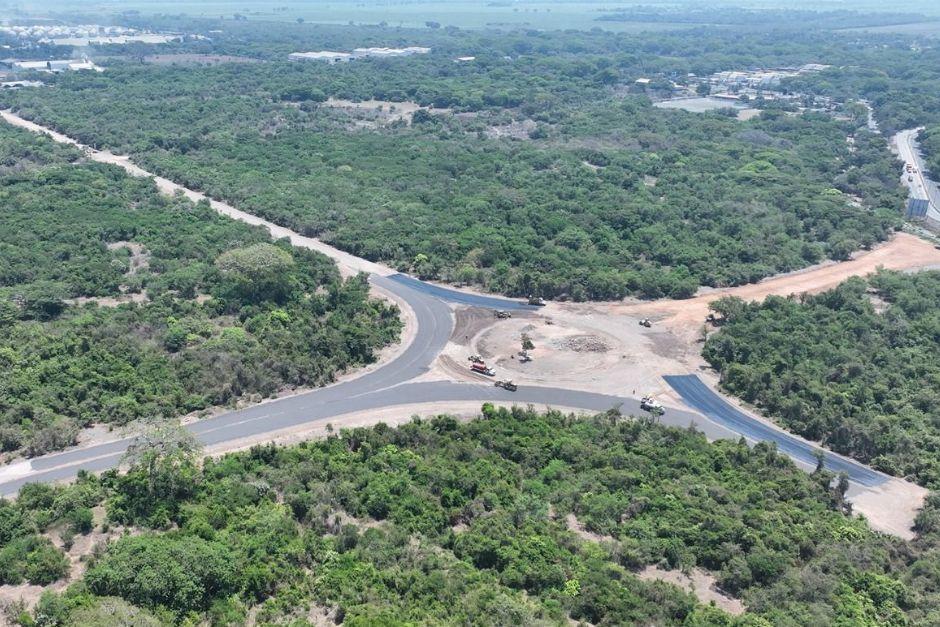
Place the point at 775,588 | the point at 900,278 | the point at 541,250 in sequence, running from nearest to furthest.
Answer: the point at 775,588, the point at 900,278, the point at 541,250

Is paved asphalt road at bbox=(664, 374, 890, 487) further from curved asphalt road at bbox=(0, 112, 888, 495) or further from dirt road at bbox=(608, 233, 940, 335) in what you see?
dirt road at bbox=(608, 233, 940, 335)

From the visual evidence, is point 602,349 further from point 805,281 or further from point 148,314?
point 148,314

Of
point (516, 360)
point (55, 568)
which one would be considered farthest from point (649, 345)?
point (55, 568)

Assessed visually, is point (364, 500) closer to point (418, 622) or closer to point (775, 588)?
point (418, 622)

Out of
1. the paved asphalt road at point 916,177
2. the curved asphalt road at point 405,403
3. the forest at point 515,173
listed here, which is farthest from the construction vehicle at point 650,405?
the paved asphalt road at point 916,177

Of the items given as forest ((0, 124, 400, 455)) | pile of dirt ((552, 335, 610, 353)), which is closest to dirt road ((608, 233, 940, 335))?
pile of dirt ((552, 335, 610, 353))

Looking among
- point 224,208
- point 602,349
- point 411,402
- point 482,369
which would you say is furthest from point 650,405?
point 224,208
